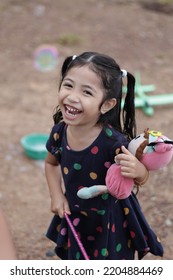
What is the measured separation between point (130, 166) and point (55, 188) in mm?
532

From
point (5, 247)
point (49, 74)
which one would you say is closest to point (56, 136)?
point (5, 247)

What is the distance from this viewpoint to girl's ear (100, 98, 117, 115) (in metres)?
1.96

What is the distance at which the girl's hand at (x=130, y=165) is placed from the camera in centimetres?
183

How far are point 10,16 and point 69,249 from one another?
5.39 meters

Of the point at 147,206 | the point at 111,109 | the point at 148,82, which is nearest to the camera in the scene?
the point at 111,109

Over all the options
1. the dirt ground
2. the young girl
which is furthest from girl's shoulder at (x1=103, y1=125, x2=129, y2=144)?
the dirt ground

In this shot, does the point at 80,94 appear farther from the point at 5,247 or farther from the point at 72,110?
the point at 5,247

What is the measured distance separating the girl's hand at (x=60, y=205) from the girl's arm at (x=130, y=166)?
1.44 ft

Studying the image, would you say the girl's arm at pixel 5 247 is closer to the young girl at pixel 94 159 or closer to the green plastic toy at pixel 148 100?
the young girl at pixel 94 159

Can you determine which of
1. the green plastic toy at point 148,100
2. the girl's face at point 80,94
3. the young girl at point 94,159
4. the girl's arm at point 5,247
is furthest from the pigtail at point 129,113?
the green plastic toy at point 148,100

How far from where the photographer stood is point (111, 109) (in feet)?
6.73

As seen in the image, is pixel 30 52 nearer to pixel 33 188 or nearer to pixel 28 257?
pixel 33 188

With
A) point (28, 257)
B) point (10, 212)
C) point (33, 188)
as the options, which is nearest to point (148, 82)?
point (33, 188)

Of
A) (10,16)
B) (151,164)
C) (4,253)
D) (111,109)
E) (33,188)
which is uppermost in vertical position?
(10,16)
